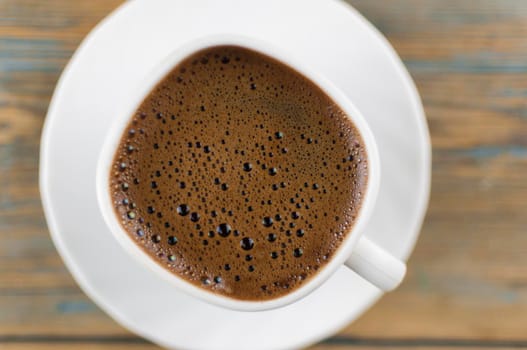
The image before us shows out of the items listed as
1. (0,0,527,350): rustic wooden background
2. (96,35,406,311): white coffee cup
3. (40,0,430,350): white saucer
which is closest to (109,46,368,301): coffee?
(96,35,406,311): white coffee cup

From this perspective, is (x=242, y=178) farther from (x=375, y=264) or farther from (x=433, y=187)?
(x=433, y=187)

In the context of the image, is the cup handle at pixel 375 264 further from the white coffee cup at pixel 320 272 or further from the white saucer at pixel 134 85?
the white saucer at pixel 134 85

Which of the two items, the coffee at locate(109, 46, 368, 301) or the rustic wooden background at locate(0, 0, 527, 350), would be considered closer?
the coffee at locate(109, 46, 368, 301)

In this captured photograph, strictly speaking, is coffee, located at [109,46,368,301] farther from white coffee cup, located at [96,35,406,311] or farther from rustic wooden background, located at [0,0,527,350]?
rustic wooden background, located at [0,0,527,350]

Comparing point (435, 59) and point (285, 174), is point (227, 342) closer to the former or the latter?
point (285, 174)

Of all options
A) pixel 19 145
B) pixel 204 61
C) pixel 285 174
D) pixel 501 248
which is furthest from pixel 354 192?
pixel 19 145

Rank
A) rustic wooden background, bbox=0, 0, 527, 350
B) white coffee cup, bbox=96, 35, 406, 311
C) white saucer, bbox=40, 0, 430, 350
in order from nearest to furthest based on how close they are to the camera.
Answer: white coffee cup, bbox=96, 35, 406, 311 < white saucer, bbox=40, 0, 430, 350 < rustic wooden background, bbox=0, 0, 527, 350
